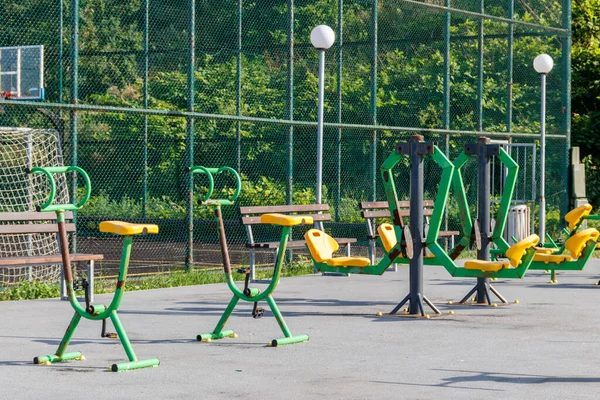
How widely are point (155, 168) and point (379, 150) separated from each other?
168 inches

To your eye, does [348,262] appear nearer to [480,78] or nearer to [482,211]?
[482,211]

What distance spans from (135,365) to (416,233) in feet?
12.7

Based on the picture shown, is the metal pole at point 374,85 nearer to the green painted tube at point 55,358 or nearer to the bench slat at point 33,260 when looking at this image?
the bench slat at point 33,260

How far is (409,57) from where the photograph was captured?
2155 cm

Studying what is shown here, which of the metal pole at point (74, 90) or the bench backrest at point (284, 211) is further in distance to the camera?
the bench backrest at point (284, 211)

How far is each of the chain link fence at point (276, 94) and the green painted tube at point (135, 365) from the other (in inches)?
454

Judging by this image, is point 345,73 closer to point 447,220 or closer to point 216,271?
point 447,220

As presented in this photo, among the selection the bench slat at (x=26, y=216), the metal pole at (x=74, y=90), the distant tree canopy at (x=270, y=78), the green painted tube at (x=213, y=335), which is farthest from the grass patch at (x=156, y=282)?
the distant tree canopy at (x=270, y=78)

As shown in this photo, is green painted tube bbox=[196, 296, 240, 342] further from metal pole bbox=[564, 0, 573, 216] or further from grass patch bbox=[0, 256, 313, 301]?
metal pole bbox=[564, 0, 573, 216]

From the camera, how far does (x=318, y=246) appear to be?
1068cm

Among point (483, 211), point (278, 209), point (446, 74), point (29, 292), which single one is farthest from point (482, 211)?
point (446, 74)

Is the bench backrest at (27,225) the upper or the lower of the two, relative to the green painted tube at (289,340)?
upper

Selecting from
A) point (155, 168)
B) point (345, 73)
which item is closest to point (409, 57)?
Answer: point (345, 73)

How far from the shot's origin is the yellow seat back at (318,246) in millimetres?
10625
